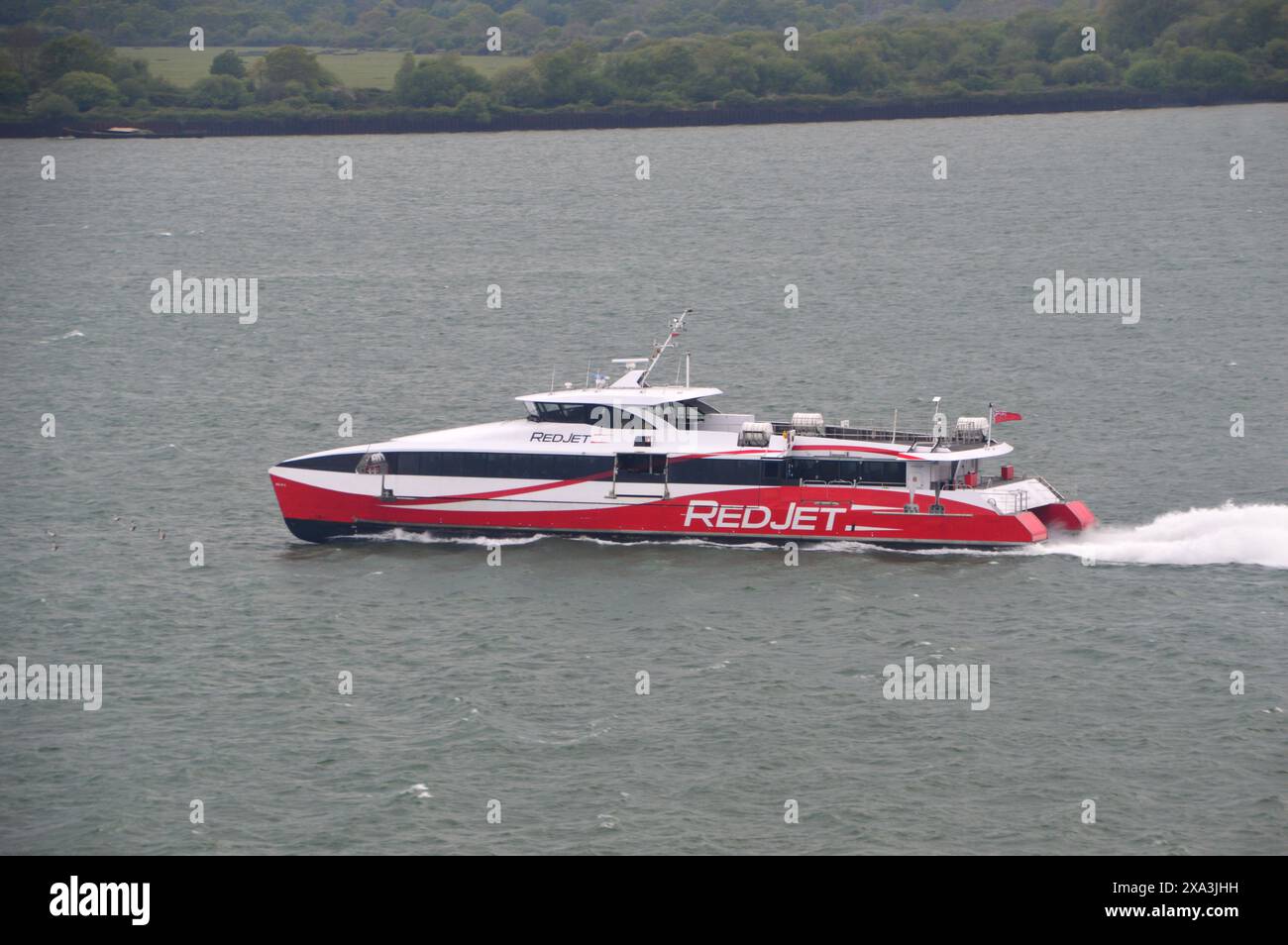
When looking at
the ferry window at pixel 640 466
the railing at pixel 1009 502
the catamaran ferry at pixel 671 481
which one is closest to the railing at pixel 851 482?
the catamaran ferry at pixel 671 481

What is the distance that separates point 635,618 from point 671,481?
6759 mm

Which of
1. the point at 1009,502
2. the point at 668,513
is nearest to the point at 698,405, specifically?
the point at 668,513

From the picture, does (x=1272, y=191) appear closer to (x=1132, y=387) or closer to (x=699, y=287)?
(x=699, y=287)

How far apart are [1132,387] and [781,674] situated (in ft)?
126

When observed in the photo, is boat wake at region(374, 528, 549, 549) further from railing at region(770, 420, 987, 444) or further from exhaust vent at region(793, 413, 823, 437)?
railing at region(770, 420, 987, 444)

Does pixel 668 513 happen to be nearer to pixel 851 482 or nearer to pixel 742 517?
pixel 742 517

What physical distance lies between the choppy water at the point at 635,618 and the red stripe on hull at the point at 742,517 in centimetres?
77

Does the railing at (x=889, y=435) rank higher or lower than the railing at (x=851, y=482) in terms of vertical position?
higher

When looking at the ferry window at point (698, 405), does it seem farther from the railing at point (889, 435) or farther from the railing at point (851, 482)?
the railing at point (851, 482)

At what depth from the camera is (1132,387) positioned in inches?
3155

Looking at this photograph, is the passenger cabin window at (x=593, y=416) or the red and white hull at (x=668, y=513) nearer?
the red and white hull at (x=668, y=513)

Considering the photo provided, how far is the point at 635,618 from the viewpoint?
2005 inches

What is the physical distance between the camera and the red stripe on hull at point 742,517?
55.1 metres
